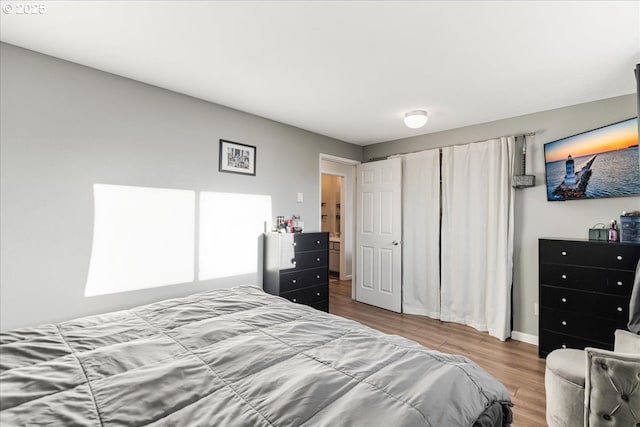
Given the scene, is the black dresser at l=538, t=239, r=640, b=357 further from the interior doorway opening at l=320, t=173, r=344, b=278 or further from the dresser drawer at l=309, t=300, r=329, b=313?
the interior doorway opening at l=320, t=173, r=344, b=278

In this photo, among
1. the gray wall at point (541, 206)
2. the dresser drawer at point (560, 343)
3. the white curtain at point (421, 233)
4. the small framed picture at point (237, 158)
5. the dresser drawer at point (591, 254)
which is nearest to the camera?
the dresser drawer at point (591, 254)

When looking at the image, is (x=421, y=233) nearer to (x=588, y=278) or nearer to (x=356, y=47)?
(x=588, y=278)

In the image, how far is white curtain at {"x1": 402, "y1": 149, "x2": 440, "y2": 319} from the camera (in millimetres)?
3924

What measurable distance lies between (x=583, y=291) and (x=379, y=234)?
2356mm

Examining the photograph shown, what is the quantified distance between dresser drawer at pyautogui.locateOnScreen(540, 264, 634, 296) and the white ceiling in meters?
1.62

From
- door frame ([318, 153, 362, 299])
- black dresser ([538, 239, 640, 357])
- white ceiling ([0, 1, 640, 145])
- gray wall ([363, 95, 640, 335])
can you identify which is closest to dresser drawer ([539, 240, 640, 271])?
black dresser ([538, 239, 640, 357])

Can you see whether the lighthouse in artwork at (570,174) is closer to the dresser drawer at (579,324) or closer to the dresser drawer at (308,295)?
the dresser drawer at (579,324)

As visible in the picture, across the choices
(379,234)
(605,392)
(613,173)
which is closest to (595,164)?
(613,173)

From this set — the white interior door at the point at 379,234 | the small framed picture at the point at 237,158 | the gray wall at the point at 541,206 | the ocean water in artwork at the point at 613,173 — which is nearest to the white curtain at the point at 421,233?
the white interior door at the point at 379,234

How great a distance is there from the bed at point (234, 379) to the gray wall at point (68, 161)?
92 cm

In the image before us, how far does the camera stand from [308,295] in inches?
136

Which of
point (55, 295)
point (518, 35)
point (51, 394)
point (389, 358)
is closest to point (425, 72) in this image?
point (518, 35)

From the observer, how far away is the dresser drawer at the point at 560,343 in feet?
8.27

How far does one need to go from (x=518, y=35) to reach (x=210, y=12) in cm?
190
